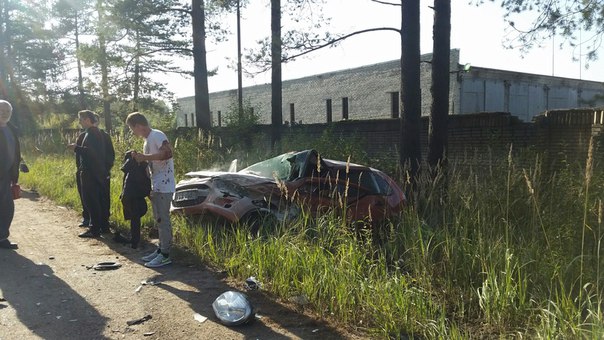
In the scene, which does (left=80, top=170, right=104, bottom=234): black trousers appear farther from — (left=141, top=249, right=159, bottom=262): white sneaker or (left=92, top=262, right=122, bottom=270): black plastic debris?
(left=141, top=249, right=159, bottom=262): white sneaker

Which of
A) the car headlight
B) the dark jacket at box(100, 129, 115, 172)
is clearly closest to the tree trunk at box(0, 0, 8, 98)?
the dark jacket at box(100, 129, 115, 172)

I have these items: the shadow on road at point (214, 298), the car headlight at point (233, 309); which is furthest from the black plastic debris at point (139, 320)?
the car headlight at point (233, 309)

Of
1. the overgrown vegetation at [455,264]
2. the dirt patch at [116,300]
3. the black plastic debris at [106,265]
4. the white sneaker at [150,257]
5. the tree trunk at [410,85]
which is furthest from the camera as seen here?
the tree trunk at [410,85]

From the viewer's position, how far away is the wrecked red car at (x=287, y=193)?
6086 millimetres

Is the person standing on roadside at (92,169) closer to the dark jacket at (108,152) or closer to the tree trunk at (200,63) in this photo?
the dark jacket at (108,152)

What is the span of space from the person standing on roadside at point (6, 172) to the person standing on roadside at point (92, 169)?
0.79 meters

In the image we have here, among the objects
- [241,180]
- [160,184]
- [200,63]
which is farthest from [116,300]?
[200,63]

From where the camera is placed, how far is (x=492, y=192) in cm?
577

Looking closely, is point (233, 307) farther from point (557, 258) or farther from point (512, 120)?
point (512, 120)

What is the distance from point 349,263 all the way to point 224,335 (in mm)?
1354

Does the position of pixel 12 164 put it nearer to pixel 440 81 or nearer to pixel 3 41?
pixel 440 81

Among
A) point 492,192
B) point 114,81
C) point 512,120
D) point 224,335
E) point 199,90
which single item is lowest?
point 224,335

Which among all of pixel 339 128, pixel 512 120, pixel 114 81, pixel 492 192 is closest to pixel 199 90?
pixel 339 128

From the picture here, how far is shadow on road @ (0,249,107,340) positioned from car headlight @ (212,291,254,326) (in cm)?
94
